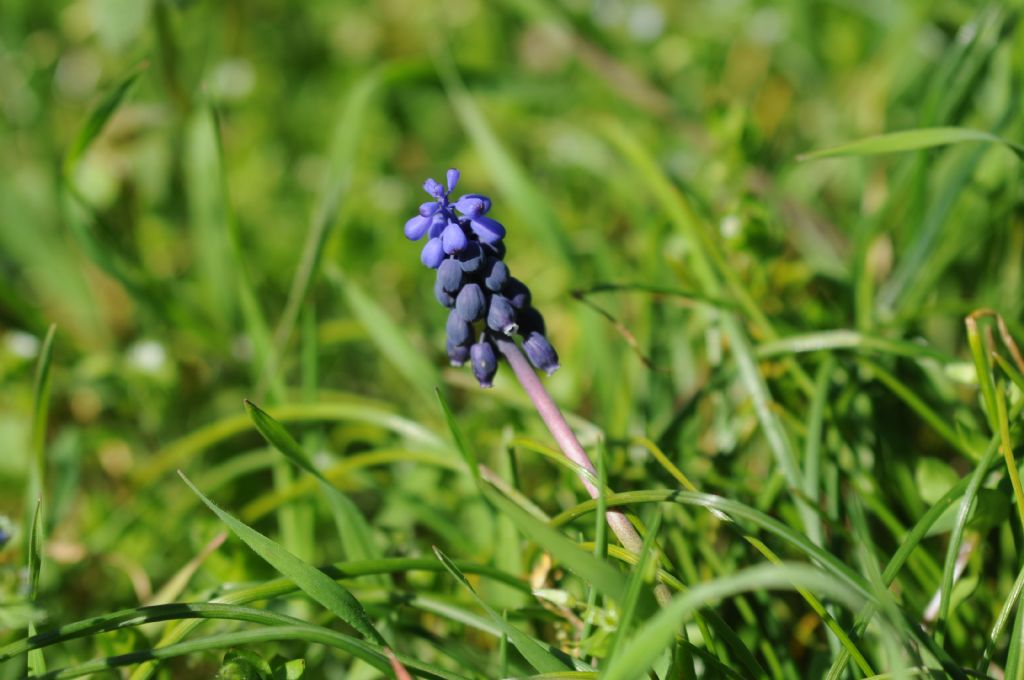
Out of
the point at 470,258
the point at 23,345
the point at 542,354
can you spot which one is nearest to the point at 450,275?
the point at 470,258

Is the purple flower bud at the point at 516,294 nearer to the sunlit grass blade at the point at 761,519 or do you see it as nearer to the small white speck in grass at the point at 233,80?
the sunlit grass blade at the point at 761,519

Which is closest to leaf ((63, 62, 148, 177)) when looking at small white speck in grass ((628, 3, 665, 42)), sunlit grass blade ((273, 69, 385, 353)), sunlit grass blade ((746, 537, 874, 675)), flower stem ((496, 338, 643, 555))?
sunlit grass blade ((273, 69, 385, 353))

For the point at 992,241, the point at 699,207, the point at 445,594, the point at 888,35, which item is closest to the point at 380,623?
the point at 445,594

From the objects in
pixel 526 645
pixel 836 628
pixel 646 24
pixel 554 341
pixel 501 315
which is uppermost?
pixel 646 24

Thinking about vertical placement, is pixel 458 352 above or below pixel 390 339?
below

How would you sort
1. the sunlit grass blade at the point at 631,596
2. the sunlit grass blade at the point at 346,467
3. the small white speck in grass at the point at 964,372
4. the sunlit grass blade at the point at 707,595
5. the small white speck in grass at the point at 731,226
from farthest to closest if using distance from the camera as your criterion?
the small white speck in grass at the point at 731,226 < the sunlit grass blade at the point at 346,467 < the small white speck in grass at the point at 964,372 < the sunlit grass blade at the point at 631,596 < the sunlit grass blade at the point at 707,595

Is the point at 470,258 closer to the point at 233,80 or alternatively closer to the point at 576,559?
the point at 576,559

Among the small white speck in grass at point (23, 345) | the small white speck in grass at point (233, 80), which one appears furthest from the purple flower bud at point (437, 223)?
the small white speck in grass at point (233, 80)
